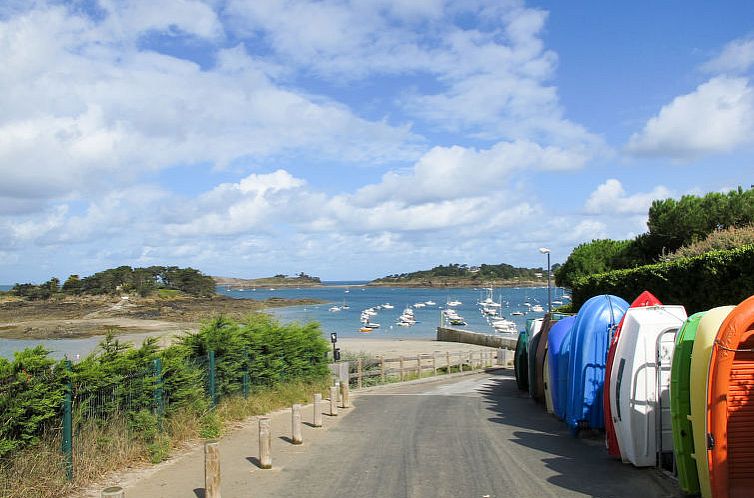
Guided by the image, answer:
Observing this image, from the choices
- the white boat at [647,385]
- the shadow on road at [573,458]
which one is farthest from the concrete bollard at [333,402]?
the white boat at [647,385]

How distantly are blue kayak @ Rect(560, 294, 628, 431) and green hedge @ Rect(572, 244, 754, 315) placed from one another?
604 cm

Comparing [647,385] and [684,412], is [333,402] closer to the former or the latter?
[647,385]

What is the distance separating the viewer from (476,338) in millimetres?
49750

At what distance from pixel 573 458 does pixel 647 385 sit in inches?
83.1

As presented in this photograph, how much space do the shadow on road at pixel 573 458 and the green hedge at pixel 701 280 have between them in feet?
19.1

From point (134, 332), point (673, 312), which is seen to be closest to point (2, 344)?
point (134, 332)

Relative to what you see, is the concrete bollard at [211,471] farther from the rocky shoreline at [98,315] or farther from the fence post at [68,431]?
the rocky shoreline at [98,315]

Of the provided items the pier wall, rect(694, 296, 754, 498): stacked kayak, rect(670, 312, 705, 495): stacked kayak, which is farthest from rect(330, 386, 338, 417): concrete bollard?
the pier wall

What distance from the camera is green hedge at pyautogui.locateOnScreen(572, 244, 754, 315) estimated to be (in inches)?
656

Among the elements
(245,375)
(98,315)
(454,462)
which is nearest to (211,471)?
(454,462)

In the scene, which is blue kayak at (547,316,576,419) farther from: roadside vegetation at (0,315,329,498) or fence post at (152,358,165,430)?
fence post at (152,358,165,430)

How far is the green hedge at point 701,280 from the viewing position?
16.7m

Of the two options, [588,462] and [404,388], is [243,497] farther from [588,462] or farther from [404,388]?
[404,388]

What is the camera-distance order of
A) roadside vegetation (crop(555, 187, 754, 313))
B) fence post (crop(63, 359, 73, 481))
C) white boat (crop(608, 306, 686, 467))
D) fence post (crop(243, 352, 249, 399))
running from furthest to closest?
roadside vegetation (crop(555, 187, 754, 313)), fence post (crop(243, 352, 249, 399)), white boat (crop(608, 306, 686, 467)), fence post (crop(63, 359, 73, 481))
